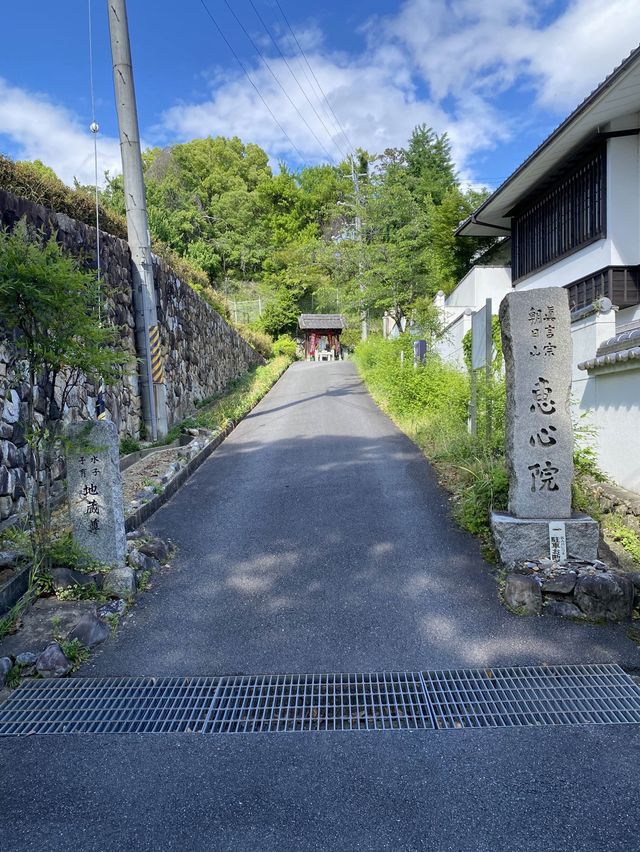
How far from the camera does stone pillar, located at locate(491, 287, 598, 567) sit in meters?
4.86

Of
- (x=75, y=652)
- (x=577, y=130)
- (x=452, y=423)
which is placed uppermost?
(x=577, y=130)

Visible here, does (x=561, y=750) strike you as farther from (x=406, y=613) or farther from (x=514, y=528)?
(x=514, y=528)

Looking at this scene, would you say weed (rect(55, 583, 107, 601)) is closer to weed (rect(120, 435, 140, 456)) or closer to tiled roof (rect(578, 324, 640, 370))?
weed (rect(120, 435, 140, 456))

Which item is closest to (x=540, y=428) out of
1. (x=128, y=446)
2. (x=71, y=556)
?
(x=71, y=556)

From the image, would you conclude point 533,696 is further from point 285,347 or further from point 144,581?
point 285,347

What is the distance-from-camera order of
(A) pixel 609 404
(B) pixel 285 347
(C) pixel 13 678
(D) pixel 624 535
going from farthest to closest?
(B) pixel 285 347 → (A) pixel 609 404 → (D) pixel 624 535 → (C) pixel 13 678

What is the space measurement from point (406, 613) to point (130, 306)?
26.8ft

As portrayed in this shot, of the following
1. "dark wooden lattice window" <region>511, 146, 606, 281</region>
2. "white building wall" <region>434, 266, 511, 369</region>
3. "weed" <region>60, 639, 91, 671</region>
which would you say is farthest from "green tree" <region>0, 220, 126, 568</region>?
"white building wall" <region>434, 266, 511, 369</region>

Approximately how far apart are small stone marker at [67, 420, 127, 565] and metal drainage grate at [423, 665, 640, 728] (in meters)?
3.09

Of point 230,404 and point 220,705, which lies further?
point 230,404

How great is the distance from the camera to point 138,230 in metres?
9.88

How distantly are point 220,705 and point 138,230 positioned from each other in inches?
351

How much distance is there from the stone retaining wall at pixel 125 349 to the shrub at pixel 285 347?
16.2 m

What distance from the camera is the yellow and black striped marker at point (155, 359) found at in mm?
10281
